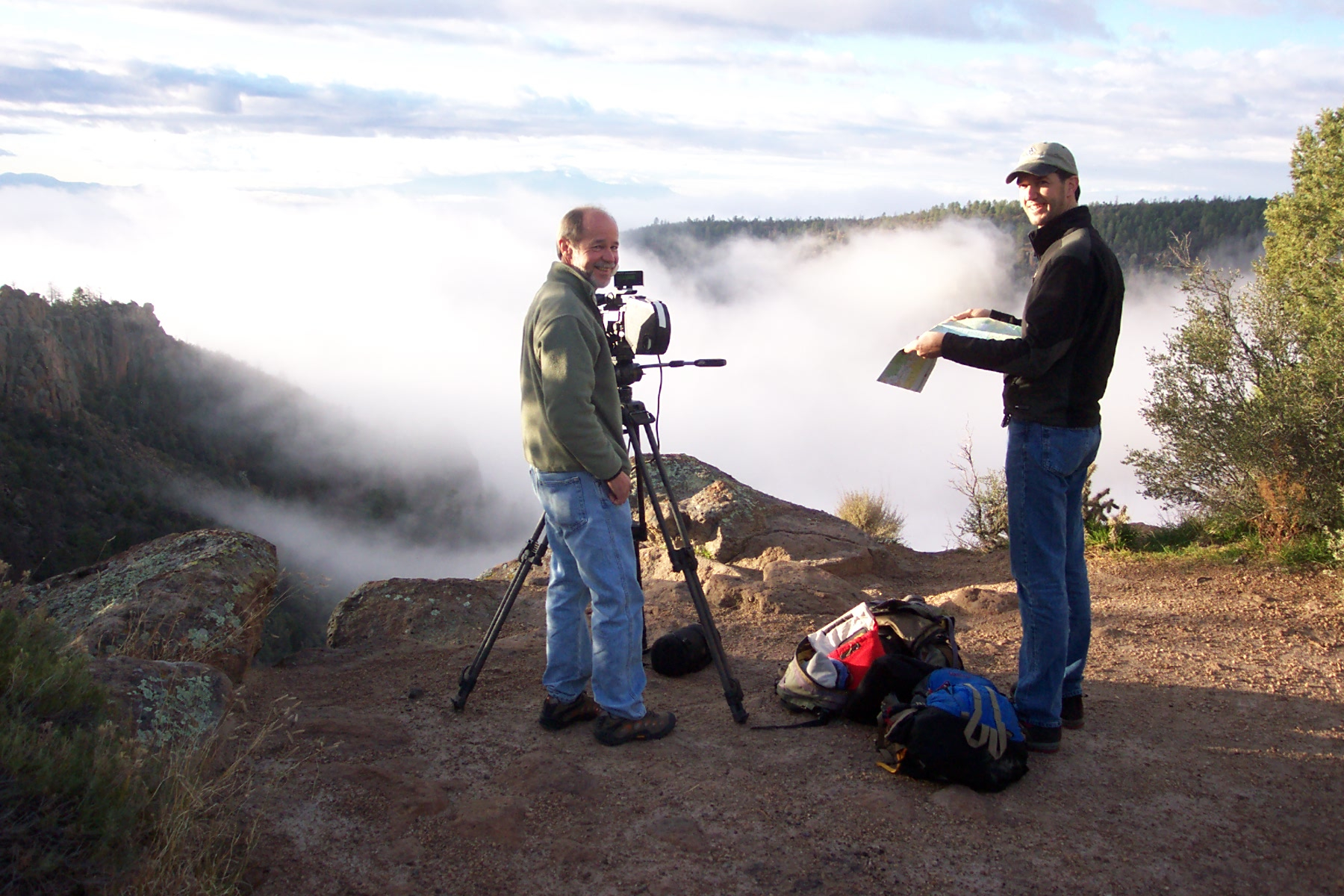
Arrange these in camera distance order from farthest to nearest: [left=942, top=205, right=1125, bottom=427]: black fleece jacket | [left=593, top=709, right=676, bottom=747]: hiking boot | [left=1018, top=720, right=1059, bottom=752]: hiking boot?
[left=593, top=709, right=676, bottom=747]: hiking boot
[left=1018, top=720, right=1059, bottom=752]: hiking boot
[left=942, top=205, right=1125, bottom=427]: black fleece jacket

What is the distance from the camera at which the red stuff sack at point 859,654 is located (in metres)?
3.88

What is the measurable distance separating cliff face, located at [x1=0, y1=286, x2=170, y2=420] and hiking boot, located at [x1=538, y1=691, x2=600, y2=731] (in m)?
47.9

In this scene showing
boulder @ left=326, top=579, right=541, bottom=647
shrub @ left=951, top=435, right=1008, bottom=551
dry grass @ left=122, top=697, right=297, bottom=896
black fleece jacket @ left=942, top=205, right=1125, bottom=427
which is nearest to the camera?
dry grass @ left=122, top=697, right=297, bottom=896

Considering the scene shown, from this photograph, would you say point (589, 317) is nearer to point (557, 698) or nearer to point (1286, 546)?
point (557, 698)

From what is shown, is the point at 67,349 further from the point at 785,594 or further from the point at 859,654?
the point at 859,654

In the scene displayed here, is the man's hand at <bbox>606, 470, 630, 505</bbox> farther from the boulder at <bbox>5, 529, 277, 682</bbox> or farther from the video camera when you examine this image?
the boulder at <bbox>5, 529, 277, 682</bbox>

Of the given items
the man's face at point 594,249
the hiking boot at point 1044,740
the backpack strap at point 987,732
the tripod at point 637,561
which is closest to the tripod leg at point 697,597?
the tripod at point 637,561

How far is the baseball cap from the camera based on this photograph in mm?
3264

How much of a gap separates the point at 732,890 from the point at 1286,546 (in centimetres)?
536

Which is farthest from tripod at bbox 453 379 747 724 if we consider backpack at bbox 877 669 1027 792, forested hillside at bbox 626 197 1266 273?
forested hillside at bbox 626 197 1266 273

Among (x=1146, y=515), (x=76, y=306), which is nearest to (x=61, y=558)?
(x=76, y=306)

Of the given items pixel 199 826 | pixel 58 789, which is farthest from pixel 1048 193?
pixel 58 789

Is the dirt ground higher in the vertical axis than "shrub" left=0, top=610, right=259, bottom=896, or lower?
lower

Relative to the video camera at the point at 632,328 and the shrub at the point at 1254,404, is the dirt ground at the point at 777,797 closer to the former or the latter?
the video camera at the point at 632,328
